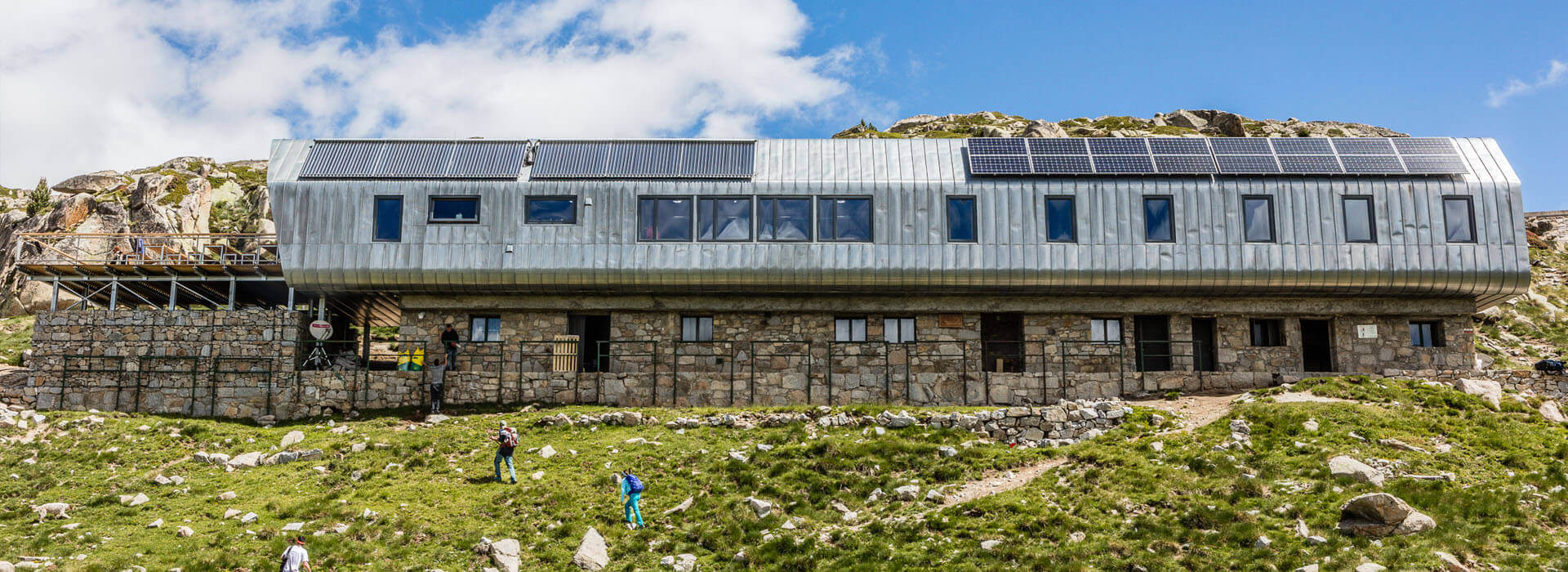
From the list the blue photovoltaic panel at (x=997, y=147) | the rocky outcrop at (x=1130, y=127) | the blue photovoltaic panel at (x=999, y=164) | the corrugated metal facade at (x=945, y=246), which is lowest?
the corrugated metal facade at (x=945, y=246)

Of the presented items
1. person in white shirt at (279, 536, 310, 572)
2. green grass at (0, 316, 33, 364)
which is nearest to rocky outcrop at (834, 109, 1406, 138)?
green grass at (0, 316, 33, 364)

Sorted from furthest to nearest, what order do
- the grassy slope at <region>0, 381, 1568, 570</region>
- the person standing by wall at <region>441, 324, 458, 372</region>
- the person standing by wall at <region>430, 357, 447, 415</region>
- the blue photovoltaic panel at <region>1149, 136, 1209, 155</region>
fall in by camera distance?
the blue photovoltaic panel at <region>1149, 136, 1209, 155</region>, the person standing by wall at <region>441, 324, 458, 372</region>, the person standing by wall at <region>430, 357, 447, 415</region>, the grassy slope at <region>0, 381, 1568, 570</region>

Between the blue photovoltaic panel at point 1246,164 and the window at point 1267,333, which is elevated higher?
the blue photovoltaic panel at point 1246,164

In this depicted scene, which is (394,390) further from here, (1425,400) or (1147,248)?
(1425,400)

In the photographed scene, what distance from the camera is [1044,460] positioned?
826 inches

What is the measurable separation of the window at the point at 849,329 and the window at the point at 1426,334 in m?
16.0

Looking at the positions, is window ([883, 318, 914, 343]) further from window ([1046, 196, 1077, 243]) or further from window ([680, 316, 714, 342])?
window ([680, 316, 714, 342])

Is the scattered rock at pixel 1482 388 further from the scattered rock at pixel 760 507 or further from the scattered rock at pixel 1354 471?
the scattered rock at pixel 760 507

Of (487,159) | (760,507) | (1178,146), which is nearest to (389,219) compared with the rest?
(487,159)

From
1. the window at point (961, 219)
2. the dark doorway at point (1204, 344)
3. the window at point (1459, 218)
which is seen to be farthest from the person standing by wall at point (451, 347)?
the window at point (1459, 218)

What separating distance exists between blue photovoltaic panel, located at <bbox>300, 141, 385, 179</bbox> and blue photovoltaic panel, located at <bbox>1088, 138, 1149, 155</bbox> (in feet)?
68.6

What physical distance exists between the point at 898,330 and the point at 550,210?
10.5m

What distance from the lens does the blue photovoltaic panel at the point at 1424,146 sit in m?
29.5

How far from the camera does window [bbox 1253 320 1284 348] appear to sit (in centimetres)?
2998
